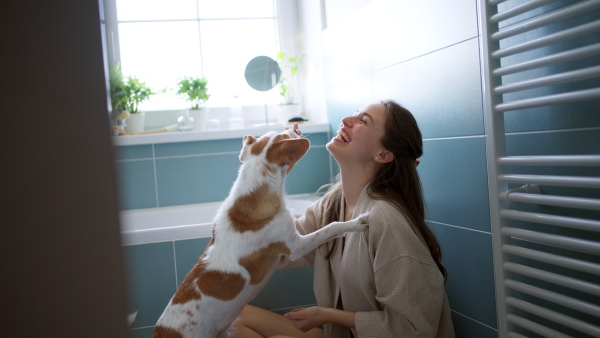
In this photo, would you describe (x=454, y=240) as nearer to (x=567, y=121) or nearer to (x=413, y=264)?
(x=413, y=264)

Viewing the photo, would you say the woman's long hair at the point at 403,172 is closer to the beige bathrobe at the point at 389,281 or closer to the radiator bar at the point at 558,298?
the beige bathrobe at the point at 389,281

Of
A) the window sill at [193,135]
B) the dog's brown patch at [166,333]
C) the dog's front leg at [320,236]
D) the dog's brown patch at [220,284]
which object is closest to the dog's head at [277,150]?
the dog's front leg at [320,236]

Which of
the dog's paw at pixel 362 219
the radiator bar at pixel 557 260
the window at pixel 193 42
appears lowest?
the radiator bar at pixel 557 260

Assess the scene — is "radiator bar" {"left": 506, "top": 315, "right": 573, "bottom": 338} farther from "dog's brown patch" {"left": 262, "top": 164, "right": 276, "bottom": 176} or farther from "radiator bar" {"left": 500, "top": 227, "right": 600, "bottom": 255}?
"dog's brown patch" {"left": 262, "top": 164, "right": 276, "bottom": 176}

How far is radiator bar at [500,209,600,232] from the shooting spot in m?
1.00

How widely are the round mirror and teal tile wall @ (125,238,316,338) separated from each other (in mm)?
1330

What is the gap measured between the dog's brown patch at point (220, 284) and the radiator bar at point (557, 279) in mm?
712

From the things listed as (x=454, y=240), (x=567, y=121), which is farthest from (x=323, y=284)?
(x=567, y=121)

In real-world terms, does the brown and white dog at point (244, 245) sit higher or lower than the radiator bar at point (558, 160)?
lower

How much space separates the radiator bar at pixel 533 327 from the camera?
115 cm

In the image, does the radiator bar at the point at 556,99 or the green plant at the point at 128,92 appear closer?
the radiator bar at the point at 556,99

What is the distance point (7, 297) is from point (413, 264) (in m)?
1.17

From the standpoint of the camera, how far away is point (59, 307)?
0.79 feet

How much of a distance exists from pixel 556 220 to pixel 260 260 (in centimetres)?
74
